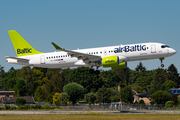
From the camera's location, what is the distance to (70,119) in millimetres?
39781

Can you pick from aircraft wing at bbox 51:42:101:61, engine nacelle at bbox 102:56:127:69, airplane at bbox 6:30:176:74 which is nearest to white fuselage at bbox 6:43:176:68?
Result: airplane at bbox 6:30:176:74

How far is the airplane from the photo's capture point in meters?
45.2

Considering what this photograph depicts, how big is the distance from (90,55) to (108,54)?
3.07m

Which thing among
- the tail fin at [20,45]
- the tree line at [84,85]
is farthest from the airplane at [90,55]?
the tree line at [84,85]

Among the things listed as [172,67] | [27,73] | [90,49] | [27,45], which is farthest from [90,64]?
[172,67]

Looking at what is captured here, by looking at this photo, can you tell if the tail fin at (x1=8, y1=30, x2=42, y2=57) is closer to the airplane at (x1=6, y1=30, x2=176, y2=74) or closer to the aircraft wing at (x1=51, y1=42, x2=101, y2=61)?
the airplane at (x1=6, y1=30, x2=176, y2=74)

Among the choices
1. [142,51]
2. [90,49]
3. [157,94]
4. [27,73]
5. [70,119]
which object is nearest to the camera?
[70,119]

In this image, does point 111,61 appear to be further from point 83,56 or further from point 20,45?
point 20,45

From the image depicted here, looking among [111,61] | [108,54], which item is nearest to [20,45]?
[108,54]

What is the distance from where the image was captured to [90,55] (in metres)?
46.4

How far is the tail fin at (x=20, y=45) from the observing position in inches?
2090

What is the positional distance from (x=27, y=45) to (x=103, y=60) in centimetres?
1642

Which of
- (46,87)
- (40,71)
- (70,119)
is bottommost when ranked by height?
(70,119)

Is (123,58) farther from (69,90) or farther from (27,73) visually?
(27,73)
